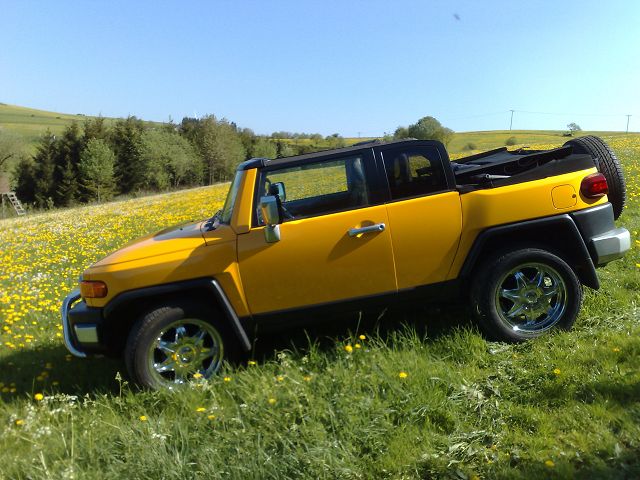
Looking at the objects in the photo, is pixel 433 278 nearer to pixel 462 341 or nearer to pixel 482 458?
pixel 462 341

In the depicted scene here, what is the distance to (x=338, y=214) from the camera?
11.8ft

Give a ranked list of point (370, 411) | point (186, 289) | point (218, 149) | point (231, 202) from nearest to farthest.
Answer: point (370, 411) < point (186, 289) < point (231, 202) < point (218, 149)

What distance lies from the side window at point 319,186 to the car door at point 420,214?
0.82 ft

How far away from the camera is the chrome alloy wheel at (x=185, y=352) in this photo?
3574mm

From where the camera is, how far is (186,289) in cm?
354

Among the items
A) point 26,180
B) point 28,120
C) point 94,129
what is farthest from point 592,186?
point 28,120

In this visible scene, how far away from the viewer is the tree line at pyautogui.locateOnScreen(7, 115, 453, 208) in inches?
1638

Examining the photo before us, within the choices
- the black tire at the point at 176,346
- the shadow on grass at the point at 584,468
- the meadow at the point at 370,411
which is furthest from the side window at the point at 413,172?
the shadow on grass at the point at 584,468

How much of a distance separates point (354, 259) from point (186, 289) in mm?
1292

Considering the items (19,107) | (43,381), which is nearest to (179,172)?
(43,381)

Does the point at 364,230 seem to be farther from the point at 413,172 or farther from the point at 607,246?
the point at 607,246

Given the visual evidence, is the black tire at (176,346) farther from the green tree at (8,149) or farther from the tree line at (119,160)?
the green tree at (8,149)

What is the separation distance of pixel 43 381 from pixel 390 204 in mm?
3377

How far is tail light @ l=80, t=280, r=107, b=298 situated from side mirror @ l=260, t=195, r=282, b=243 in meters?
1.28
